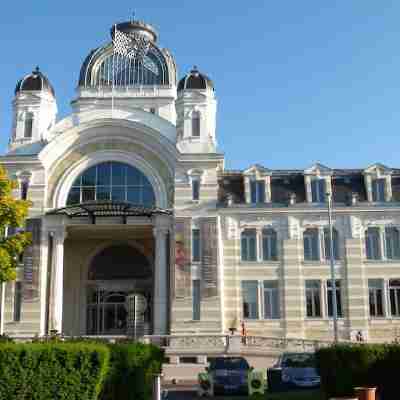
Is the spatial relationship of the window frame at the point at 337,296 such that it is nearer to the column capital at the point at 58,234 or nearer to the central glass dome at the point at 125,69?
the column capital at the point at 58,234

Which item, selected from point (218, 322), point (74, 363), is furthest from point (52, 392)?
point (218, 322)

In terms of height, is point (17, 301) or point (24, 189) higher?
point (24, 189)

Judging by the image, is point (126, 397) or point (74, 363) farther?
point (126, 397)

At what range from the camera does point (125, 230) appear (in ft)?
149

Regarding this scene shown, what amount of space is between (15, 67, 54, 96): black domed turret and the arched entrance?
12.8 meters

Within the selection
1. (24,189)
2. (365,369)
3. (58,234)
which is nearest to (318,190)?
(58,234)

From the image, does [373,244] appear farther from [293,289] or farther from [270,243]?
[270,243]

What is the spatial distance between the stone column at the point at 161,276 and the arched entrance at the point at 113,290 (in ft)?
10.8

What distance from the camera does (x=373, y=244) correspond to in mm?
44094

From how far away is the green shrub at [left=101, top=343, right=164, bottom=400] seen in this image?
19552mm

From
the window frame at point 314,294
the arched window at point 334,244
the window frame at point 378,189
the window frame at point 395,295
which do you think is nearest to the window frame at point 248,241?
the window frame at point 314,294

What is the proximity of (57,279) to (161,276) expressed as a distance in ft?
22.7

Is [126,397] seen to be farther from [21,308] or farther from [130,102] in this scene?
[130,102]

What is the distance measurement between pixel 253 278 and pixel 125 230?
9.67m
